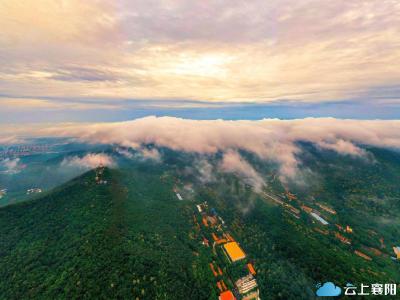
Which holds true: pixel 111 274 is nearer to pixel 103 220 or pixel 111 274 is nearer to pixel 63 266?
pixel 63 266

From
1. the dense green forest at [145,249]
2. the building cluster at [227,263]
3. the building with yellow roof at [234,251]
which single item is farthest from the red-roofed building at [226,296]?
the building with yellow roof at [234,251]

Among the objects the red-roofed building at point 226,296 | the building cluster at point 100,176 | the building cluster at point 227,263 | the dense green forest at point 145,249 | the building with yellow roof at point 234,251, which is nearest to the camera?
the dense green forest at point 145,249

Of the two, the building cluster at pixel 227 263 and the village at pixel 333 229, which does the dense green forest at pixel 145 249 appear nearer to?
the village at pixel 333 229

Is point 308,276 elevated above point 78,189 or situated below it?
below

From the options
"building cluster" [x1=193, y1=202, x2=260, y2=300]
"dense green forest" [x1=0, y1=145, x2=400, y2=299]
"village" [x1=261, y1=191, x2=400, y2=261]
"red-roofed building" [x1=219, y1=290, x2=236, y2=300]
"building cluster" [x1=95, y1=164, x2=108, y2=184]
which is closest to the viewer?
"dense green forest" [x1=0, y1=145, x2=400, y2=299]

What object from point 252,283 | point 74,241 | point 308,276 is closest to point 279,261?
point 308,276

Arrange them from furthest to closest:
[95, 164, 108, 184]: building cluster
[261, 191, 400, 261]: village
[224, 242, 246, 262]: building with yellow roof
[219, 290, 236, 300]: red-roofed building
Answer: [95, 164, 108, 184]: building cluster
[261, 191, 400, 261]: village
[224, 242, 246, 262]: building with yellow roof
[219, 290, 236, 300]: red-roofed building

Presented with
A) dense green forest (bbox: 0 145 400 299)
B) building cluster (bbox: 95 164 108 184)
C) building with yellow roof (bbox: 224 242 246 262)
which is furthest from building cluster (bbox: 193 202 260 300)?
building cluster (bbox: 95 164 108 184)

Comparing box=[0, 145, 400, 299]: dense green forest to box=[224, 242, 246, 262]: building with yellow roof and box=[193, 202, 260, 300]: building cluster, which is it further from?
box=[193, 202, 260, 300]: building cluster
